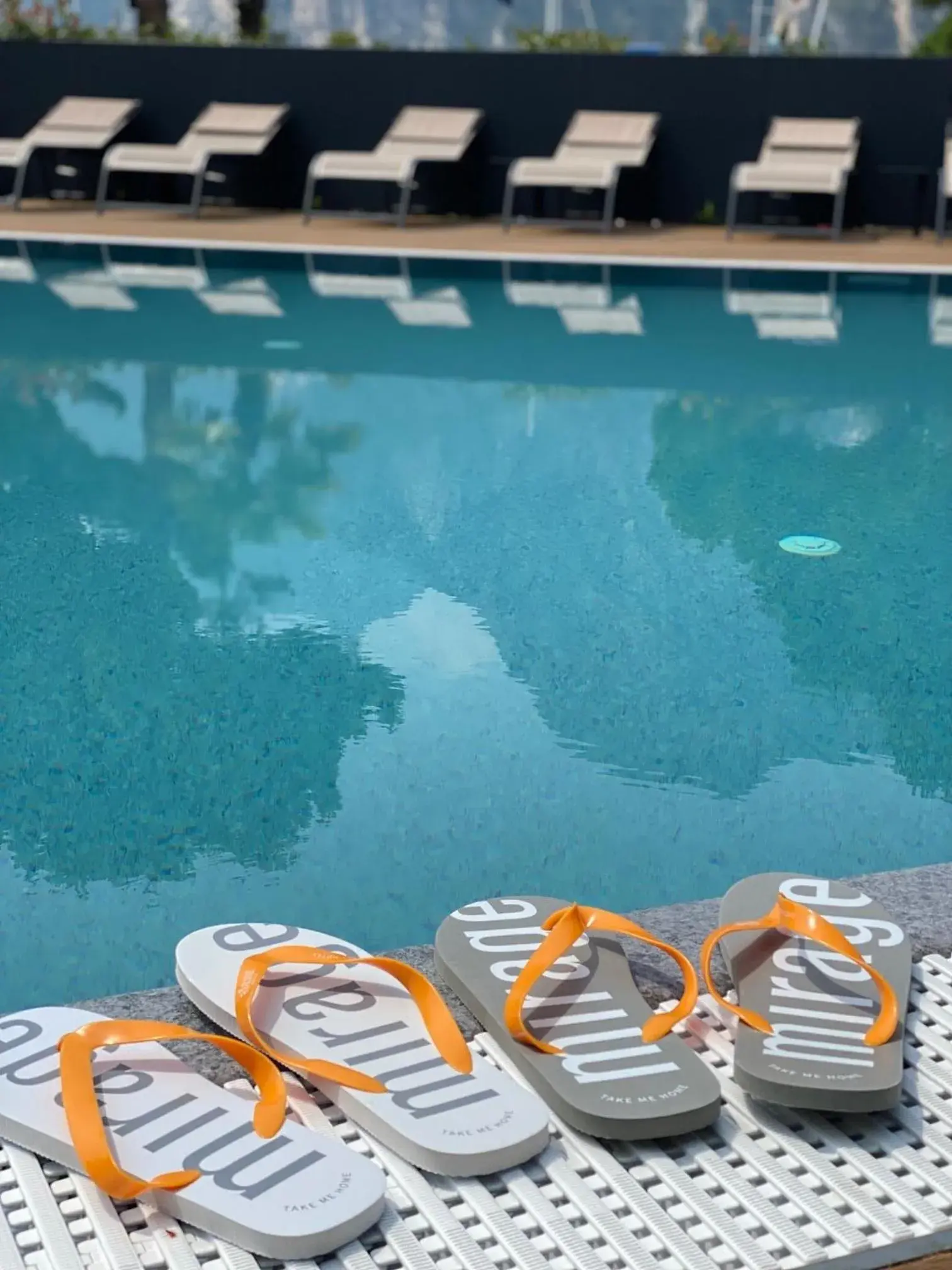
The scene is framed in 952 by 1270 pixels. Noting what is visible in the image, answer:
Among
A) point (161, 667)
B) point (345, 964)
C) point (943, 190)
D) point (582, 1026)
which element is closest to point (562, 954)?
point (582, 1026)

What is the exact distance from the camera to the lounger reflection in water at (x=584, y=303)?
27.2 ft

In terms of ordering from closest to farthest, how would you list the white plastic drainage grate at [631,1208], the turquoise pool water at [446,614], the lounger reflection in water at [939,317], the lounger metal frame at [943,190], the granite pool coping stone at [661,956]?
the white plastic drainage grate at [631,1208] → the granite pool coping stone at [661,956] → the turquoise pool water at [446,614] → the lounger reflection in water at [939,317] → the lounger metal frame at [943,190]

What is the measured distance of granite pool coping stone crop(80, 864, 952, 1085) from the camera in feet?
6.57

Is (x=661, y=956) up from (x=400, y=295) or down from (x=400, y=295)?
up

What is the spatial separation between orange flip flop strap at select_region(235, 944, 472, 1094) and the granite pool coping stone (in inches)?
2.3

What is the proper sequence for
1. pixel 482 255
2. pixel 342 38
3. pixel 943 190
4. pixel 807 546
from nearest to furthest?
pixel 807 546 < pixel 482 255 < pixel 943 190 < pixel 342 38

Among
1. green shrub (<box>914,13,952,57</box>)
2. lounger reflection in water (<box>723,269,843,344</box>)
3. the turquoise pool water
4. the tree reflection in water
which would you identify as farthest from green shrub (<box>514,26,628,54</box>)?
the tree reflection in water

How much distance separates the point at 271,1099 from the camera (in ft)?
5.87

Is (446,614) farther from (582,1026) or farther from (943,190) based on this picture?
(943,190)

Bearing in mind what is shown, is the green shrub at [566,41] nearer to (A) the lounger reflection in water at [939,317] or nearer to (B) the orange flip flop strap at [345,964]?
(A) the lounger reflection in water at [939,317]

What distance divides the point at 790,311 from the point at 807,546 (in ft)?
12.7

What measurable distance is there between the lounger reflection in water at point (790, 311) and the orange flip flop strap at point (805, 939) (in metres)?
6.33

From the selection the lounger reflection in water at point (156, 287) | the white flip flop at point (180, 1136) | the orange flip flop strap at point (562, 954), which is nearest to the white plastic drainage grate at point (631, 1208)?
the white flip flop at point (180, 1136)

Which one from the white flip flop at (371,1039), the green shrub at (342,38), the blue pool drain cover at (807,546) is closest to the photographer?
the white flip flop at (371,1039)
